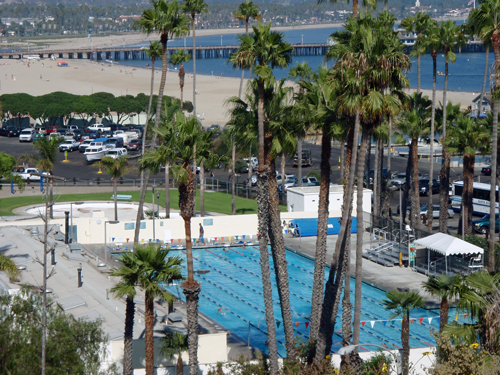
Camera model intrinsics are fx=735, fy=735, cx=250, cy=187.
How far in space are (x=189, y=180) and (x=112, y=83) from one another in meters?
121

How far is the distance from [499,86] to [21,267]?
2078cm

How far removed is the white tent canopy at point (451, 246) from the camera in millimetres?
35094

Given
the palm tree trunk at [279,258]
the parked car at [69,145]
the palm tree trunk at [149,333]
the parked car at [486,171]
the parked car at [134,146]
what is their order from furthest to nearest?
the parked car at [134,146] → the parked car at [69,145] → the parked car at [486,171] → the palm tree trunk at [279,258] → the palm tree trunk at [149,333]

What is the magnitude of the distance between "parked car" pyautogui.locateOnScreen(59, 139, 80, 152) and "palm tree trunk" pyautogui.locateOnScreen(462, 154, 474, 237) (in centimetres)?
4412

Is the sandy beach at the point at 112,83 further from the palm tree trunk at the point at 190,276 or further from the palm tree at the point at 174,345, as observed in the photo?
the palm tree trunk at the point at 190,276

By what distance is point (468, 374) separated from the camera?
18.4 metres

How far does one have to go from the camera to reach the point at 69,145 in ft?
245

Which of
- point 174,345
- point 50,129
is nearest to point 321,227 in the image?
point 174,345

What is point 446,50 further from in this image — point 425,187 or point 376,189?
point 425,187

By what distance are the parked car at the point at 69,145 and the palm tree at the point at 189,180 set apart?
55.1 m

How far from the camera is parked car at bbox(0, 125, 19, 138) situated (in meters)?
83.3

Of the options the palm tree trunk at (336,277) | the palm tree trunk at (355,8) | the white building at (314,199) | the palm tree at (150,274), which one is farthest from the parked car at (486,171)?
the palm tree at (150,274)

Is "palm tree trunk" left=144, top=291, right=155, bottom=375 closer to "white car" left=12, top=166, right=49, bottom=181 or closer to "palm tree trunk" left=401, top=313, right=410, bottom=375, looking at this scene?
"palm tree trunk" left=401, top=313, right=410, bottom=375

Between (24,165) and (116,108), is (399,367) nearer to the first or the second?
(24,165)
